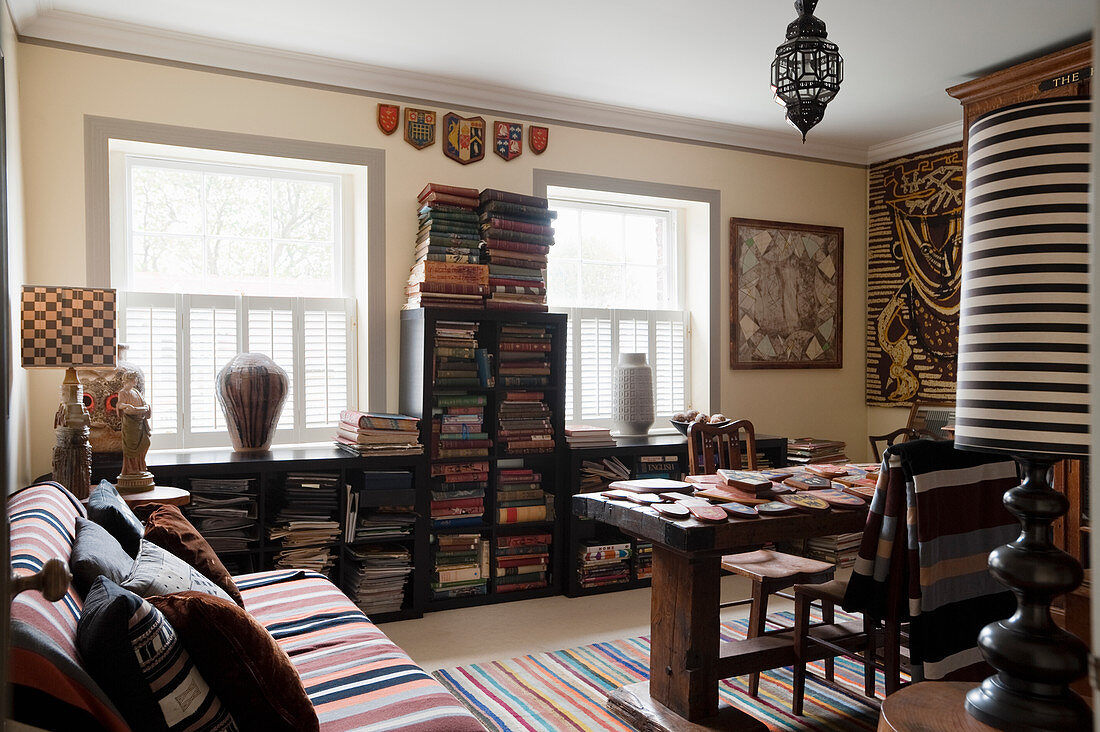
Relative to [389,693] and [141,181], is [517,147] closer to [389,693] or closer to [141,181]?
[141,181]

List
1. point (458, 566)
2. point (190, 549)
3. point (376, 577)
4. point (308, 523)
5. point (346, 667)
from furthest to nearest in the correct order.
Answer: point (458, 566), point (376, 577), point (308, 523), point (190, 549), point (346, 667)

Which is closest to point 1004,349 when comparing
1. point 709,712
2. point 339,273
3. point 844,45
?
point 709,712

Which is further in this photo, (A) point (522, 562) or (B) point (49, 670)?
(A) point (522, 562)

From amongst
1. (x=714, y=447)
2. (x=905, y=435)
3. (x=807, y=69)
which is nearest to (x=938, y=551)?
(x=807, y=69)

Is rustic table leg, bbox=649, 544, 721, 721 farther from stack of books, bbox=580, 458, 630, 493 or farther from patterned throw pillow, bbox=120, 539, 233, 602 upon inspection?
stack of books, bbox=580, 458, 630, 493

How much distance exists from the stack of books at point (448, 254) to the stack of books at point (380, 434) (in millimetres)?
629

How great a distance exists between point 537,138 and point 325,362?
1.81m

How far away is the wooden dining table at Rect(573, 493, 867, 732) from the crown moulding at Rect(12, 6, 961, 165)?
2.70 meters

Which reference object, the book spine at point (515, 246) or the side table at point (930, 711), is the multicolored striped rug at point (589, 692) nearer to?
the side table at point (930, 711)

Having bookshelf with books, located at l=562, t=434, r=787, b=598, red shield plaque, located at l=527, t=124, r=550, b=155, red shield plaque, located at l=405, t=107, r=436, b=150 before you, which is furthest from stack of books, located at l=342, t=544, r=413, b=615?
red shield plaque, located at l=527, t=124, r=550, b=155

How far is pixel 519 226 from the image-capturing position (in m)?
4.29

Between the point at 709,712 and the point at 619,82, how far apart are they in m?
3.32

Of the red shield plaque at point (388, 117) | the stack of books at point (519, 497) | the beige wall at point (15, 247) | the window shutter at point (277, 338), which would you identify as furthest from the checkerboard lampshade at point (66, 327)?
the stack of books at point (519, 497)

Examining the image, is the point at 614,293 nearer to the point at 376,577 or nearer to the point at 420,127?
the point at 420,127
